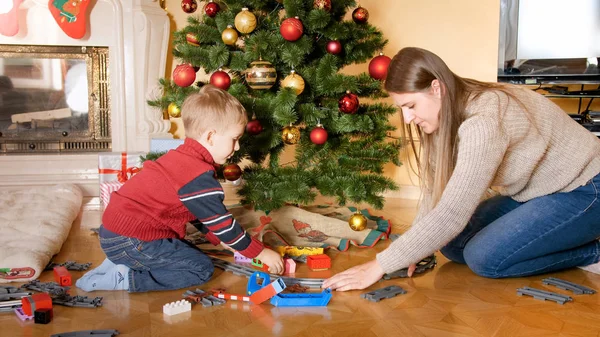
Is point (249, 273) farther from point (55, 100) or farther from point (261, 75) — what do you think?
point (55, 100)

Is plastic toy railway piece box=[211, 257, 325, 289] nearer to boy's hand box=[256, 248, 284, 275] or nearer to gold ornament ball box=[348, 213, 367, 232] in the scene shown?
boy's hand box=[256, 248, 284, 275]

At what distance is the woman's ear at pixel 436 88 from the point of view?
1893 millimetres

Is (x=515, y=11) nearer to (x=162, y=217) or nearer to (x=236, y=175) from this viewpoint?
(x=236, y=175)

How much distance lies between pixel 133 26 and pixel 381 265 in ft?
9.80

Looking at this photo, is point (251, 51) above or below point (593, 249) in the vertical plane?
above

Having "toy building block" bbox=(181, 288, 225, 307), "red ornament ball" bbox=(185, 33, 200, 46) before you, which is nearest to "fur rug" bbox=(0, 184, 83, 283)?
"toy building block" bbox=(181, 288, 225, 307)

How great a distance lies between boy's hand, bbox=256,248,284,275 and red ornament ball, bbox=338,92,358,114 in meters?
0.78

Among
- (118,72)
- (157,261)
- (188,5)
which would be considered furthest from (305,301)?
(118,72)

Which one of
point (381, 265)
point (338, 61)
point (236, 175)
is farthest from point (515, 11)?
point (381, 265)

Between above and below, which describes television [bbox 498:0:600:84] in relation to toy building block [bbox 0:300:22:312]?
above

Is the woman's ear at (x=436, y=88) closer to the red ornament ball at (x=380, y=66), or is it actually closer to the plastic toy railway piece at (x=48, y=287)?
the red ornament ball at (x=380, y=66)

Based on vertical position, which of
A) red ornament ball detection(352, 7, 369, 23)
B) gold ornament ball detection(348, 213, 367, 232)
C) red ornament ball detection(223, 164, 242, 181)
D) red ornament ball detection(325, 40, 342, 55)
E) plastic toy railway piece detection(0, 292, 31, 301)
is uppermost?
red ornament ball detection(352, 7, 369, 23)

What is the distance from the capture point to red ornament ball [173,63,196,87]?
2.73m

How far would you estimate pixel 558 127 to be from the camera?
2.10 metres
